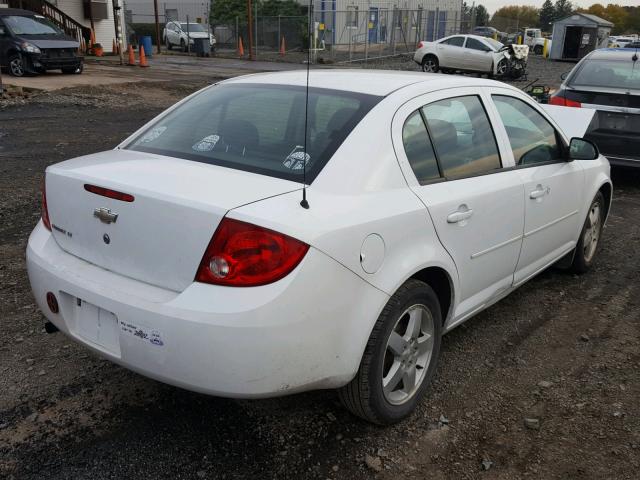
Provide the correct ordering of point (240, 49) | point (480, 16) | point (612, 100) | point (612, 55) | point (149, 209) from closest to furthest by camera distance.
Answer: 1. point (149, 209)
2. point (612, 100)
3. point (612, 55)
4. point (240, 49)
5. point (480, 16)

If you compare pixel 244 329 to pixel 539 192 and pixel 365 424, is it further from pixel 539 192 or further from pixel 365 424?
pixel 539 192

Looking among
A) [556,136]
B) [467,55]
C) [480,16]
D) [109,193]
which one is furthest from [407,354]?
[480,16]

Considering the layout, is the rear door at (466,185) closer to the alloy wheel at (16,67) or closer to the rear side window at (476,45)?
the alloy wheel at (16,67)

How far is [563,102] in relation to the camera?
786cm

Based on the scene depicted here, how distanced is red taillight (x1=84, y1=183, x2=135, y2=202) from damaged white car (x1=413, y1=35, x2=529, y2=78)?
23520 millimetres

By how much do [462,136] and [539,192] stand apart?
0.76 metres

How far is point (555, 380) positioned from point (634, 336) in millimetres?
911

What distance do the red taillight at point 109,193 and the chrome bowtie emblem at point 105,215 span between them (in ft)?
0.21

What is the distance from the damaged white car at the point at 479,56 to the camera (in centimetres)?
2425

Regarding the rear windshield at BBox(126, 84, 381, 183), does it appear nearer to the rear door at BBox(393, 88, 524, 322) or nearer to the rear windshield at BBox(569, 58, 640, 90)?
the rear door at BBox(393, 88, 524, 322)

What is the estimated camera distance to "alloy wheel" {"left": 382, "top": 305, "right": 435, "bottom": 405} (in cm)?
295

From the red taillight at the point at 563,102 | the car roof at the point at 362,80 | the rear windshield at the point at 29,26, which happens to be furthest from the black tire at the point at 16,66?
the car roof at the point at 362,80

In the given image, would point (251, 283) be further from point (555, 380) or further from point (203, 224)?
point (555, 380)

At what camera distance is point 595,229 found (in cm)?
513
